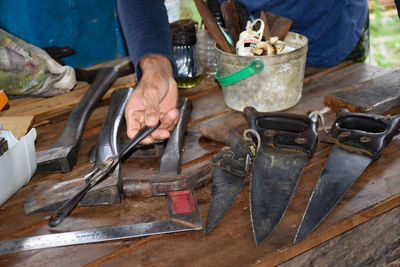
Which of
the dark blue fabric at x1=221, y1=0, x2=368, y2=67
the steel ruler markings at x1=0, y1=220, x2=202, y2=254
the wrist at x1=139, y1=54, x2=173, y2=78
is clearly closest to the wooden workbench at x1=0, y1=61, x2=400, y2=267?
the steel ruler markings at x1=0, y1=220, x2=202, y2=254

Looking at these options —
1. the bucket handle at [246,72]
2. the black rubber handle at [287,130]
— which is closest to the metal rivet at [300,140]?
the black rubber handle at [287,130]

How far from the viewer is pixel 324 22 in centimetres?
153

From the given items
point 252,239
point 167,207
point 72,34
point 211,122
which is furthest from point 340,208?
point 72,34

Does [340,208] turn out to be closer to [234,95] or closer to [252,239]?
[252,239]

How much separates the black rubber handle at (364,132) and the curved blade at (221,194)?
9.8 inches

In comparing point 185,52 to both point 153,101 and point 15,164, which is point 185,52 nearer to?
point 153,101

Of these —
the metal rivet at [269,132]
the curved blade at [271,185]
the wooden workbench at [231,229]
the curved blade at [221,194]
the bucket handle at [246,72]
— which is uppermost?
the bucket handle at [246,72]

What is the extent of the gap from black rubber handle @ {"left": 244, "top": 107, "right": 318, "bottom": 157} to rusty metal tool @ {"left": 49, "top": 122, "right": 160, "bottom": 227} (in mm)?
244

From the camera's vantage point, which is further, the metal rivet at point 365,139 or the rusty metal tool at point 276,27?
the rusty metal tool at point 276,27

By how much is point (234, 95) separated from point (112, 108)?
0.34 metres

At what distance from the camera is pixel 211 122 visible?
4.01 feet

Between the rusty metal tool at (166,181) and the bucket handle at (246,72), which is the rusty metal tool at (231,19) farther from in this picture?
the rusty metal tool at (166,181)

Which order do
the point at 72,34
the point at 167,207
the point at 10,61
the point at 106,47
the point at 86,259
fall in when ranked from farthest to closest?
the point at 106,47 < the point at 72,34 < the point at 10,61 < the point at 167,207 < the point at 86,259

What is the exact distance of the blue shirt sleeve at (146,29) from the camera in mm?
1274
